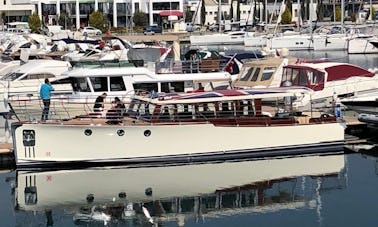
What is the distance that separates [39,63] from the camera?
38188 millimetres

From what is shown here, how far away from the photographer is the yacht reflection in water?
73.5 ft

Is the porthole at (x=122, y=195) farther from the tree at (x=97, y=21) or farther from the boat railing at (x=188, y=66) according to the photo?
the tree at (x=97, y=21)

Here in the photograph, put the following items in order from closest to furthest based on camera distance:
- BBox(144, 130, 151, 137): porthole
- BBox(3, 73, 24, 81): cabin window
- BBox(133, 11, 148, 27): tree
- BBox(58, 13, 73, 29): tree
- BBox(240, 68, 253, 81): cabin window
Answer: BBox(144, 130, 151, 137): porthole
BBox(240, 68, 253, 81): cabin window
BBox(3, 73, 24, 81): cabin window
BBox(58, 13, 73, 29): tree
BBox(133, 11, 148, 27): tree

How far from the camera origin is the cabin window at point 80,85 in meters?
30.5

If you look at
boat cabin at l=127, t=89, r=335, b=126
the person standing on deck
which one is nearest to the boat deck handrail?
boat cabin at l=127, t=89, r=335, b=126

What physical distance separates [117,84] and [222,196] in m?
8.54

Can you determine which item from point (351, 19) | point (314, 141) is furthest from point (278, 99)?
point (351, 19)

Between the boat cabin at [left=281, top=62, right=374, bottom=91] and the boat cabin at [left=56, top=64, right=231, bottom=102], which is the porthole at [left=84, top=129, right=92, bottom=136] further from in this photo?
the boat cabin at [left=281, top=62, right=374, bottom=91]

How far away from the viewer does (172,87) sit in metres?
31.1

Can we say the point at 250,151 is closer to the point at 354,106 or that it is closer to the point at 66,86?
the point at 354,106

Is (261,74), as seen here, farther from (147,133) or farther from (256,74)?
(147,133)

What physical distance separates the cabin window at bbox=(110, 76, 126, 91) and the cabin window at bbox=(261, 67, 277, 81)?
7237 mm

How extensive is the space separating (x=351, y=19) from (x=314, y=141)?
364ft

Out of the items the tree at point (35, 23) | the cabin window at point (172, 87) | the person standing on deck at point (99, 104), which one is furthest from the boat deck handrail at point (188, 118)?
the tree at point (35, 23)
